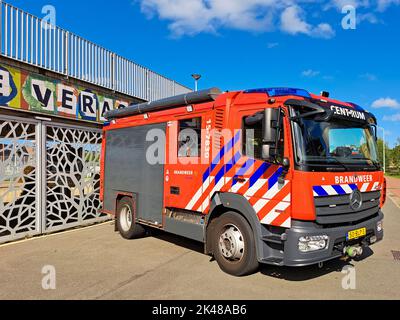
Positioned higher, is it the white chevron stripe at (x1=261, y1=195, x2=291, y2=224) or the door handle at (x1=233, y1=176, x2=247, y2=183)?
the door handle at (x1=233, y1=176, x2=247, y2=183)

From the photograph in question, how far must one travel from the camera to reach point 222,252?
5.44 meters

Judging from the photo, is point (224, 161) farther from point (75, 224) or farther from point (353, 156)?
point (75, 224)

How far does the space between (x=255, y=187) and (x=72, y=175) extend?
5902 mm

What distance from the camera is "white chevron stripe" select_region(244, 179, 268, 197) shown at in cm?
492

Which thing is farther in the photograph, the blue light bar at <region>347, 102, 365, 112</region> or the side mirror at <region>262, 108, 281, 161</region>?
the blue light bar at <region>347, 102, 365, 112</region>

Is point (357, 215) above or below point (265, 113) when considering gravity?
below

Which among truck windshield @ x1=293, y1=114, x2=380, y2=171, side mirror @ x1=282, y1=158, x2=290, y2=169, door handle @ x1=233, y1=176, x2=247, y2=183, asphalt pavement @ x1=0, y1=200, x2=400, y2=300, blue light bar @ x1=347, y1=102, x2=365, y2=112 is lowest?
asphalt pavement @ x1=0, y1=200, x2=400, y2=300

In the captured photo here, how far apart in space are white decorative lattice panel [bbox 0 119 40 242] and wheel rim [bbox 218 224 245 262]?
4.94m

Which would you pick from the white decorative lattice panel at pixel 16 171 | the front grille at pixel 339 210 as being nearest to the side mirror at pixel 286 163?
the front grille at pixel 339 210

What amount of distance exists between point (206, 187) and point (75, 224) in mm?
4996

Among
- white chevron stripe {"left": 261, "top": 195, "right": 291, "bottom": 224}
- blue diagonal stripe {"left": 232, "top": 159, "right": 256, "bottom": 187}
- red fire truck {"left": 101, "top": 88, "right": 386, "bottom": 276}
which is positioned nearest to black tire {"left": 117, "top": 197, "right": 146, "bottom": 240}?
red fire truck {"left": 101, "top": 88, "right": 386, "bottom": 276}

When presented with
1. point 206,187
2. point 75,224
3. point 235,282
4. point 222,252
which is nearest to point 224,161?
point 206,187

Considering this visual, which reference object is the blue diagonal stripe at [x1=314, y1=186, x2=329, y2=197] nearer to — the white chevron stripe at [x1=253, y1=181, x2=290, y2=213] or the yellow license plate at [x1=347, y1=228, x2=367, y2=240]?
the white chevron stripe at [x1=253, y1=181, x2=290, y2=213]
